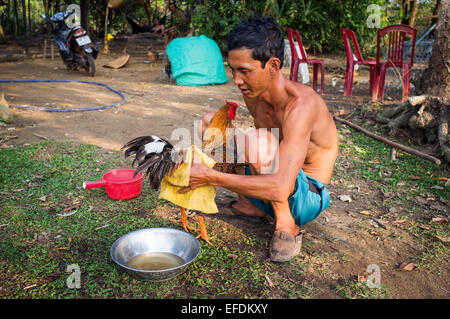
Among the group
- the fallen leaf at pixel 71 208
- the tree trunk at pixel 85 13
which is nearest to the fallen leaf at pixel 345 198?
the fallen leaf at pixel 71 208

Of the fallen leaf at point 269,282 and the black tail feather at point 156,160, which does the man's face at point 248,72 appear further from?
the fallen leaf at point 269,282

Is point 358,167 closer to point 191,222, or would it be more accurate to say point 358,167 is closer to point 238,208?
point 238,208

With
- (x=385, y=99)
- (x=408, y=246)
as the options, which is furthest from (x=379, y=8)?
(x=408, y=246)

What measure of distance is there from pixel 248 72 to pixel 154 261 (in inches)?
53.7

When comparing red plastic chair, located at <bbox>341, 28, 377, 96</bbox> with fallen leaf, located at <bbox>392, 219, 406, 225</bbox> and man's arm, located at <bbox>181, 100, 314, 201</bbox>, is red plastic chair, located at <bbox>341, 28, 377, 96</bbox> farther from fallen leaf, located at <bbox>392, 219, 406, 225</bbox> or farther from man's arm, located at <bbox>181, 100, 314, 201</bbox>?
man's arm, located at <bbox>181, 100, 314, 201</bbox>

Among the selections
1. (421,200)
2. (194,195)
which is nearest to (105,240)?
(194,195)

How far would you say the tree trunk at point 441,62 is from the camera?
4.77 meters

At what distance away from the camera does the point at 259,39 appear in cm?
217

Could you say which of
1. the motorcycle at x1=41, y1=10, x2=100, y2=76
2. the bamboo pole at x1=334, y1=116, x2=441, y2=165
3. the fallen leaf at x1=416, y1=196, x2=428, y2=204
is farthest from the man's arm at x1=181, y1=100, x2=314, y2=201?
the motorcycle at x1=41, y1=10, x2=100, y2=76

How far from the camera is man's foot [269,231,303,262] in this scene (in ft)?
7.66

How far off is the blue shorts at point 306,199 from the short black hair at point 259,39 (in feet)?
2.68

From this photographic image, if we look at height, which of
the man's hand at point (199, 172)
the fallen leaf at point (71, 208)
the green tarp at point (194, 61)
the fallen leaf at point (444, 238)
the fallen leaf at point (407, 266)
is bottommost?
the fallen leaf at point (407, 266)

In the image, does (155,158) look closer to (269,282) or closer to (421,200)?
(269,282)

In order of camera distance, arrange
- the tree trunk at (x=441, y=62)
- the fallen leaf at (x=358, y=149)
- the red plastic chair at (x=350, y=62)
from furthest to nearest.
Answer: the red plastic chair at (x=350, y=62), the tree trunk at (x=441, y=62), the fallen leaf at (x=358, y=149)
